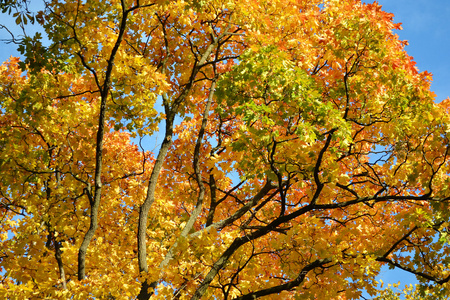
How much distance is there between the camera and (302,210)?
8414 millimetres

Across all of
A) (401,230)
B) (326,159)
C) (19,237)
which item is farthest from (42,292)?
(401,230)

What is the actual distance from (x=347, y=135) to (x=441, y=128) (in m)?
2.93

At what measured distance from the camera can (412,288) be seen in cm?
1995

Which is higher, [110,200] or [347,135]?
[110,200]

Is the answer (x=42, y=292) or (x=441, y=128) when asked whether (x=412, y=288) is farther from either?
Answer: (x=42, y=292)

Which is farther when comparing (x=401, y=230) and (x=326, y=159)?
(x=401, y=230)

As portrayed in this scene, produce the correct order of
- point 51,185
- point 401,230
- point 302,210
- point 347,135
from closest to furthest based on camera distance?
point 347,135
point 302,210
point 401,230
point 51,185

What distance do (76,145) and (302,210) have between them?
6.18m

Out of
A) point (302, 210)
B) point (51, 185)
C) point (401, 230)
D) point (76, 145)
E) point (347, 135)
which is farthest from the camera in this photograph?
point (51, 185)

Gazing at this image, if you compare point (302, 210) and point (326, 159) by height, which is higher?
point (326, 159)

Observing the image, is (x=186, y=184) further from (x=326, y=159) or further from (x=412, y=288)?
(x=412, y=288)

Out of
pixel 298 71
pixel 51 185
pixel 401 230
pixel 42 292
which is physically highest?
pixel 51 185

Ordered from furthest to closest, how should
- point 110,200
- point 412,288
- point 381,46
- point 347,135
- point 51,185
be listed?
1. point 412,288
2. point 110,200
3. point 51,185
4. point 381,46
5. point 347,135

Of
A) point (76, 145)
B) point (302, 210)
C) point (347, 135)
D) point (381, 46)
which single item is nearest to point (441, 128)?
point (381, 46)
